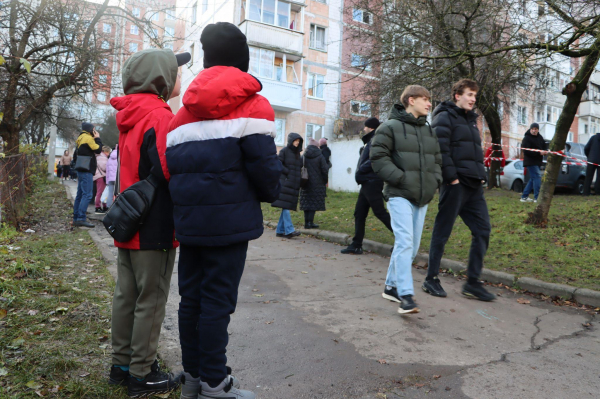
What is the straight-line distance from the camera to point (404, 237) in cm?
467

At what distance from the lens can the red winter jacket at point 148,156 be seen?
2.74 meters

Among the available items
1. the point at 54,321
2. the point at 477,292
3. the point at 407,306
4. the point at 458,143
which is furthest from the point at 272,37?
the point at 54,321

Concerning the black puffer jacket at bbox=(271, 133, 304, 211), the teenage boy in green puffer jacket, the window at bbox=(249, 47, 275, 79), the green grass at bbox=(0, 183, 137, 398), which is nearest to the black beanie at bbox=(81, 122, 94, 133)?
the green grass at bbox=(0, 183, 137, 398)

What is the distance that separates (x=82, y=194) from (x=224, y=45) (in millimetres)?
8294

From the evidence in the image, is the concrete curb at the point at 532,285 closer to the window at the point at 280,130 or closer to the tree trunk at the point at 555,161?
the tree trunk at the point at 555,161

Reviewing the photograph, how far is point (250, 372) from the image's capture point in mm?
3166

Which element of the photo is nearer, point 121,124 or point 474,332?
point 121,124

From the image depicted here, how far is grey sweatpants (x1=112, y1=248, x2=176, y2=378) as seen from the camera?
2.77m

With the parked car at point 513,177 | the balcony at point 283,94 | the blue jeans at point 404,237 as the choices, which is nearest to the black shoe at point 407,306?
the blue jeans at point 404,237

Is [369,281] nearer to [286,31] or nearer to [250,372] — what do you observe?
[250,372]

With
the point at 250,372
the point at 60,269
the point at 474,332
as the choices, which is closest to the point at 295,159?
the point at 60,269

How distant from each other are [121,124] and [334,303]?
9.53 ft

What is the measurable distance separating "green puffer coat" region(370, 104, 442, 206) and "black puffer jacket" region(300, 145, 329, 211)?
17.6 ft

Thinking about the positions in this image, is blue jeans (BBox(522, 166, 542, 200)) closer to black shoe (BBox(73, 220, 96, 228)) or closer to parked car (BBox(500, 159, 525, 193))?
parked car (BBox(500, 159, 525, 193))
